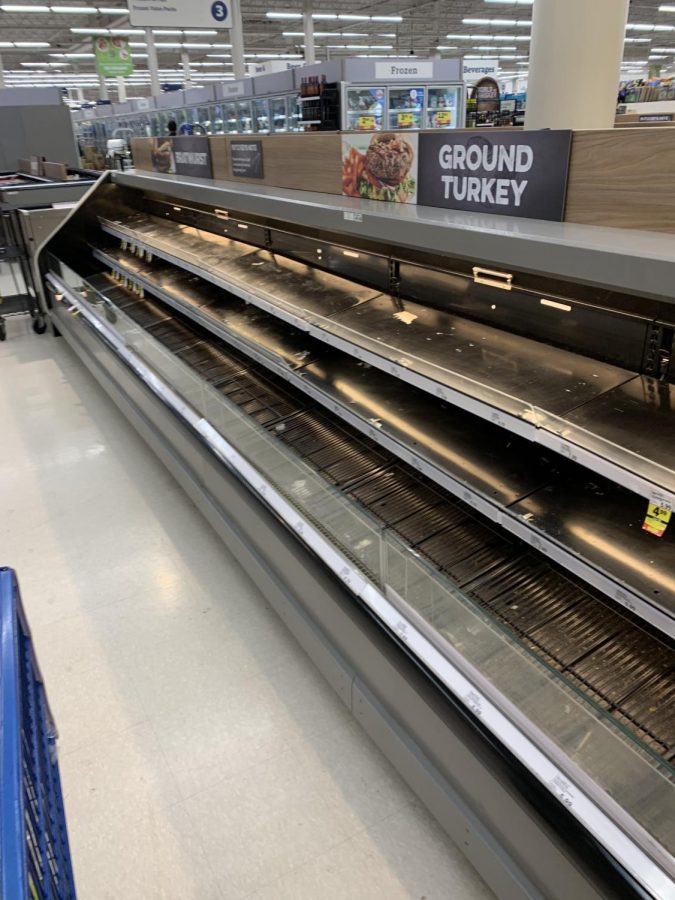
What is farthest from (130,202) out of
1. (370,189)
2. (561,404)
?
(561,404)

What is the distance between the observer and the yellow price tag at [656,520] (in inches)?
61.1

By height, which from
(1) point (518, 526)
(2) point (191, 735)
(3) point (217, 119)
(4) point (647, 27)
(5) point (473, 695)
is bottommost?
(2) point (191, 735)

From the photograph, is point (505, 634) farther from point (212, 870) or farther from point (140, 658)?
point (140, 658)

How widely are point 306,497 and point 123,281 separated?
3.61 m

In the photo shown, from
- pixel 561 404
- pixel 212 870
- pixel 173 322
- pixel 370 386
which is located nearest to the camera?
pixel 561 404

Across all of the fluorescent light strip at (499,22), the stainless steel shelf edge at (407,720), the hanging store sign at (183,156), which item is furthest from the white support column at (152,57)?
the stainless steel shelf edge at (407,720)

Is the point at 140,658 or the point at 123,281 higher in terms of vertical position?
the point at 123,281

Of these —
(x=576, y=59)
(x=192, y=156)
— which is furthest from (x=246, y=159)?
(x=576, y=59)

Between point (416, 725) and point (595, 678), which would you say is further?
point (416, 725)

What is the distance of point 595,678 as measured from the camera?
5.37ft

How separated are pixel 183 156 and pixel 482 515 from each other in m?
3.02

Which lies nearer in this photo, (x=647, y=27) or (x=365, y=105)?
(x=365, y=105)

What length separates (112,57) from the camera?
17.0m

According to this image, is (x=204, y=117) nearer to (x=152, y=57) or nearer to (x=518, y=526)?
(x=152, y=57)
